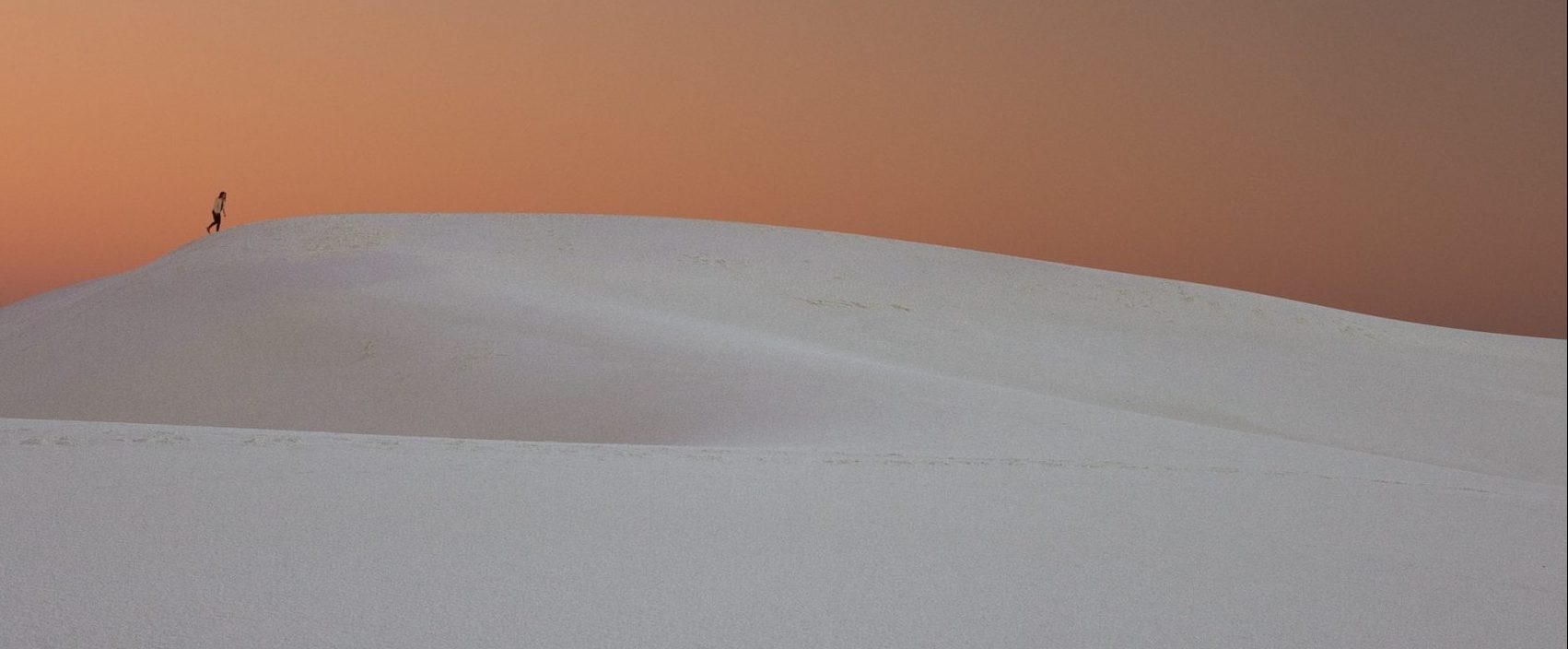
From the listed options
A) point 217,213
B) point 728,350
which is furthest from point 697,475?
point 217,213

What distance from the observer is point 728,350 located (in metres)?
14.9

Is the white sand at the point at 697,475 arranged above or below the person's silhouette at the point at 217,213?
below

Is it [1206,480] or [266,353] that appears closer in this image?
[1206,480]

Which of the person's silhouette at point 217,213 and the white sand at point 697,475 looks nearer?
the white sand at point 697,475

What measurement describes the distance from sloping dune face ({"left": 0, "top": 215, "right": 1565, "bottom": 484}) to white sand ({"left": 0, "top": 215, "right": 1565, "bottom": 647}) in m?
0.08

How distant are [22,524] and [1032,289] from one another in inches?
849

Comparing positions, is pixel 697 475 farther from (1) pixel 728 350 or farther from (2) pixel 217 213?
(2) pixel 217 213

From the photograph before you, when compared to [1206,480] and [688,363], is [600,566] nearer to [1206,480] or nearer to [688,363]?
[1206,480]

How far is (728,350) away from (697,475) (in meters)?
7.43

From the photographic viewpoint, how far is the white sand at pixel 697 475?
4902 millimetres

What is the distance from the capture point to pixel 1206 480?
9086 mm

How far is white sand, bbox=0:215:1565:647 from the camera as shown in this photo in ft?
16.1

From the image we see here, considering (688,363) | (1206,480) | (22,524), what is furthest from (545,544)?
(688,363)

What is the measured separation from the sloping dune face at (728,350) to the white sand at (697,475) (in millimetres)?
81
